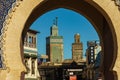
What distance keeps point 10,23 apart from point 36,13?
285cm

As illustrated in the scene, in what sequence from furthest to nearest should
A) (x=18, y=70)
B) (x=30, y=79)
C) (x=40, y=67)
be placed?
1. (x=40, y=67)
2. (x=30, y=79)
3. (x=18, y=70)

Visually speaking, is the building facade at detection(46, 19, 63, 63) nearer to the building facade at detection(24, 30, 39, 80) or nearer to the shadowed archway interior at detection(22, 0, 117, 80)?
the building facade at detection(24, 30, 39, 80)

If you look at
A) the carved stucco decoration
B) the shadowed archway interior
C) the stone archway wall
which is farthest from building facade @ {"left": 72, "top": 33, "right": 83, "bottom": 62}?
the carved stucco decoration

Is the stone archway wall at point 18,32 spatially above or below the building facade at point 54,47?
below

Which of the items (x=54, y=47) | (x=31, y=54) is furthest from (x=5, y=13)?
(x=54, y=47)

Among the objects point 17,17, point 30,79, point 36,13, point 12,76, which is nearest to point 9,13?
point 17,17

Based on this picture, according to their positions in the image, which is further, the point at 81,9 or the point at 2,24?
the point at 81,9

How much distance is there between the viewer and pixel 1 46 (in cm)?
1041

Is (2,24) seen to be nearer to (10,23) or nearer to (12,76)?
(10,23)

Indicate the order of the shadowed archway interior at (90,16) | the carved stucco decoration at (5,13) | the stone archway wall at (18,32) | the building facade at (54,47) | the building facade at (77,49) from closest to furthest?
the stone archway wall at (18,32) → the carved stucco decoration at (5,13) → the shadowed archway interior at (90,16) → the building facade at (77,49) → the building facade at (54,47)

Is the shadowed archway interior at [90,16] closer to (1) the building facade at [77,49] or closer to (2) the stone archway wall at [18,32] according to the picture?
(2) the stone archway wall at [18,32]

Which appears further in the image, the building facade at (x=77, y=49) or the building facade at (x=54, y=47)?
the building facade at (x=54, y=47)

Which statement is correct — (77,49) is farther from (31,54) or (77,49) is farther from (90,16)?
(90,16)

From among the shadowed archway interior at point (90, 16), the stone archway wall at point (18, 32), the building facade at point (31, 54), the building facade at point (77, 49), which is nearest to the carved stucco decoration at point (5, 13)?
the stone archway wall at point (18, 32)
